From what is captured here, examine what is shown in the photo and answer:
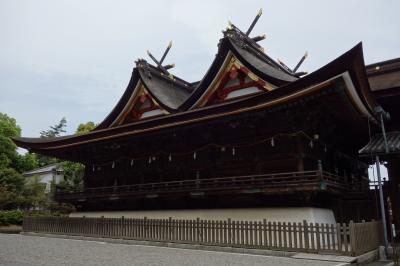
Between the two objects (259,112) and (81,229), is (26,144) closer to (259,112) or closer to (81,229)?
(81,229)

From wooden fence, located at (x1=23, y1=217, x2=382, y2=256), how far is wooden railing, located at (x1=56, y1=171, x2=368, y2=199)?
1.62 meters

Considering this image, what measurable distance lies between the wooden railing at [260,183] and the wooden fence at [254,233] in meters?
1.62

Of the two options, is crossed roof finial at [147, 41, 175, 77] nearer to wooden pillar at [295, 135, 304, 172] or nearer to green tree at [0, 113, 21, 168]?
wooden pillar at [295, 135, 304, 172]

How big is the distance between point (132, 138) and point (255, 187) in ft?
26.3

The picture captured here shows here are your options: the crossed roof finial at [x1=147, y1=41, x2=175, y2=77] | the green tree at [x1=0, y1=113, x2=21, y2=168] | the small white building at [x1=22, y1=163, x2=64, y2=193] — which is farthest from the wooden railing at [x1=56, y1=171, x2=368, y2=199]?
the small white building at [x1=22, y1=163, x2=64, y2=193]

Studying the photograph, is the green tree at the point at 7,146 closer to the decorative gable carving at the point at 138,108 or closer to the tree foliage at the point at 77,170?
the tree foliage at the point at 77,170

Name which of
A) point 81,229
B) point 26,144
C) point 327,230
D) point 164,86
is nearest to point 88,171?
point 26,144

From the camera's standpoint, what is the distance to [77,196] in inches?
917

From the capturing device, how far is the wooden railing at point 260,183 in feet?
46.8

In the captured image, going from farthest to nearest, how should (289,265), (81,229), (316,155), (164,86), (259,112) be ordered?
(164,86), (81,229), (316,155), (259,112), (289,265)

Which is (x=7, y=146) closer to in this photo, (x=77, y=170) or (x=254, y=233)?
(x=77, y=170)

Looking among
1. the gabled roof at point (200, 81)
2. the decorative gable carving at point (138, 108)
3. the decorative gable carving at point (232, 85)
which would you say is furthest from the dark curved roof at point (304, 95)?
the decorative gable carving at point (138, 108)

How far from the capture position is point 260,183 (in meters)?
15.6

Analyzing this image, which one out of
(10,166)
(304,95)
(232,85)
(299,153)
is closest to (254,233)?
(299,153)
